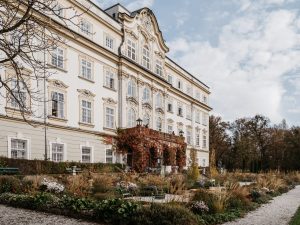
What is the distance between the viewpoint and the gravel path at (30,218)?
29.5ft

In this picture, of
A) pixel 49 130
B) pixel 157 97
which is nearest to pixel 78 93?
pixel 49 130

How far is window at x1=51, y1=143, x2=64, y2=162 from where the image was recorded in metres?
24.2

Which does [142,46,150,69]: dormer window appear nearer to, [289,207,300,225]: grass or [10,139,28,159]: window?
[10,139,28,159]: window

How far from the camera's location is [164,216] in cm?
855

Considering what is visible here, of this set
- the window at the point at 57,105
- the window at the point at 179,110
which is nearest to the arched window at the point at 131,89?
the window at the point at 57,105

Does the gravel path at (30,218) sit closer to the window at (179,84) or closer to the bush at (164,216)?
the bush at (164,216)

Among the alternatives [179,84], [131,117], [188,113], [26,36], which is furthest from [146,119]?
[26,36]

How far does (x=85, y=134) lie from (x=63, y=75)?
4.81 meters

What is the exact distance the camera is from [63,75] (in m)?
25.4

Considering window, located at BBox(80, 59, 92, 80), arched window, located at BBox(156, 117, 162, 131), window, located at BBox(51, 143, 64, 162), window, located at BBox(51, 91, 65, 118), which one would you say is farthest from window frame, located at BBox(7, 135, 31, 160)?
arched window, located at BBox(156, 117, 162, 131)

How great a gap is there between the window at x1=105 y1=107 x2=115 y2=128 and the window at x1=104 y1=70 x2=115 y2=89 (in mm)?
2015

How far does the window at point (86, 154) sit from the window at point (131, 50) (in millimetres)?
10693

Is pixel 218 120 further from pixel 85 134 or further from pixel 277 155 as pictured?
pixel 85 134

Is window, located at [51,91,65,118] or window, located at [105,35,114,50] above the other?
window, located at [105,35,114,50]
